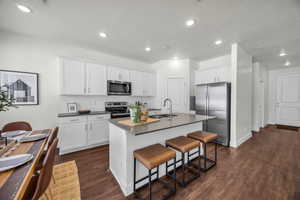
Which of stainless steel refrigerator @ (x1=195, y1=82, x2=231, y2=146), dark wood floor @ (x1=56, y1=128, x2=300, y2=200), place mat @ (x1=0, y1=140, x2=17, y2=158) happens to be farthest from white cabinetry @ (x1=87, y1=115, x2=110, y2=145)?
stainless steel refrigerator @ (x1=195, y1=82, x2=231, y2=146)

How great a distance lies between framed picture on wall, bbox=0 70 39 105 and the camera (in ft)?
8.27

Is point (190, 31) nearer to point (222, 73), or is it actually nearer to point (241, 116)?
point (222, 73)

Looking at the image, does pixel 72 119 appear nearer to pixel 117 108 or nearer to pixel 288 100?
pixel 117 108

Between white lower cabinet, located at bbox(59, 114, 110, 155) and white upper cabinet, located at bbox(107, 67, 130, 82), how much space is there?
1.20m

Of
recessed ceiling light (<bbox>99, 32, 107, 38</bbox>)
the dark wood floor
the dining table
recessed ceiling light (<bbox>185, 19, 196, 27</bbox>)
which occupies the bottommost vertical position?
the dark wood floor

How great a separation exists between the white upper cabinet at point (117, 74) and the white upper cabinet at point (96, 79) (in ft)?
0.59

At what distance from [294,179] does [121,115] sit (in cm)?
371

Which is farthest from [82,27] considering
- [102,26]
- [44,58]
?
[44,58]

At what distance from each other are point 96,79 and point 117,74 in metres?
0.66

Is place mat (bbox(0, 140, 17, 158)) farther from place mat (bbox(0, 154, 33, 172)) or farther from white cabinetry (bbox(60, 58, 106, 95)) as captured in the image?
white cabinetry (bbox(60, 58, 106, 95))

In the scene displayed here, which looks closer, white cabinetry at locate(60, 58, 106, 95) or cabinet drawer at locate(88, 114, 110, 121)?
white cabinetry at locate(60, 58, 106, 95)

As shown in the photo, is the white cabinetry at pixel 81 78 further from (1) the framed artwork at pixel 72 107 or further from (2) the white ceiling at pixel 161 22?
(2) the white ceiling at pixel 161 22

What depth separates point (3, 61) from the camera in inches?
99.5

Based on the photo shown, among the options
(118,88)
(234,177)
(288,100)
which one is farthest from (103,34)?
(288,100)
